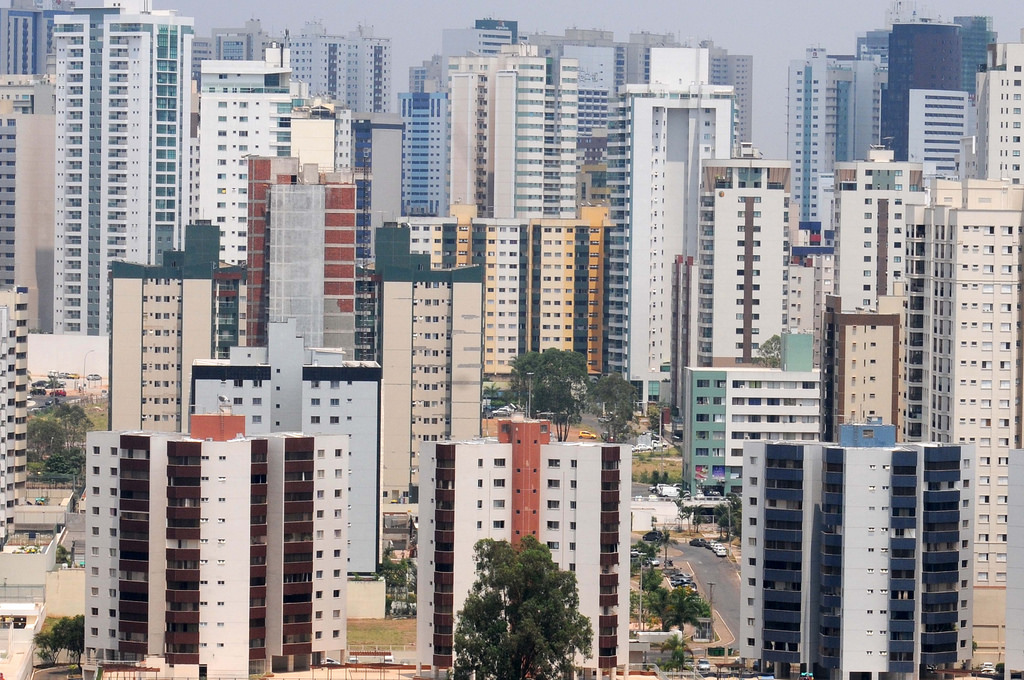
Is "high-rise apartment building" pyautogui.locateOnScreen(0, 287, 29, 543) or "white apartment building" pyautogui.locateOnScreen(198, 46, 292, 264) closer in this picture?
"high-rise apartment building" pyautogui.locateOnScreen(0, 287, 29, 543)

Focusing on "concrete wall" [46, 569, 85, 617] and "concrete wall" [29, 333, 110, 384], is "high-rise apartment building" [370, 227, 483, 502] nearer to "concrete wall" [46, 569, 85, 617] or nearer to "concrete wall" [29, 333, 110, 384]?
"concrete wall" [46, 569, 85, 617]

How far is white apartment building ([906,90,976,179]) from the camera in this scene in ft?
590

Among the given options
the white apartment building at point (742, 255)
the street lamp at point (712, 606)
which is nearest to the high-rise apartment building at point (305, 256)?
the street lamp at point (712, 606)

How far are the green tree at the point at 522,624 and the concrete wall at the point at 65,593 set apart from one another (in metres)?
14.2

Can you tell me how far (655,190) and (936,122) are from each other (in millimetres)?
77357

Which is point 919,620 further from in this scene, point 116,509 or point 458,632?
point 116,509

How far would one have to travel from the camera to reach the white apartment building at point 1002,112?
9119 cm

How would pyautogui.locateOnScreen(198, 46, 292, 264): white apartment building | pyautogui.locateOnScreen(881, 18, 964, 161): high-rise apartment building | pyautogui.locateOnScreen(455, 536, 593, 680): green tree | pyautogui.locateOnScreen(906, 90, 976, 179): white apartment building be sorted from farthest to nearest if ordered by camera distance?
pyautogui.locateOnScreen(881, 18, 964, 161): high-rise apartment building → pyautogui.locateOnScreen(906, 90, 976, 179): white apartment building → pyautogui.locateOnScreen(198, 46, 292, 264): white apartment building → pyautogui.locateOnScreen(455, 536, 593, 680): green tree

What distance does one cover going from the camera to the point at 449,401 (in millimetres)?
79438

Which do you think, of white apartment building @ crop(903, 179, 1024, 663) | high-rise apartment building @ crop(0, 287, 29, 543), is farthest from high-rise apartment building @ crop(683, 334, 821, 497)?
high-rise apartment building @ crop(0, 287, 29, 543)

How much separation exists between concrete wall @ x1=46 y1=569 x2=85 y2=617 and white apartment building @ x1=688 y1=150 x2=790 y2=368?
37.5 m

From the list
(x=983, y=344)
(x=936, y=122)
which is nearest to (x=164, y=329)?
(x=983, y=344)

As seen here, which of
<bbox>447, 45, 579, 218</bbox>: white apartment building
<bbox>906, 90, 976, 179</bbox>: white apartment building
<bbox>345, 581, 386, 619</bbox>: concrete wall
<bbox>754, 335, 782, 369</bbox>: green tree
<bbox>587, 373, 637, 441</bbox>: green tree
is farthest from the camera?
<bbox>906, 90, 976, 179</bbox>: white apartment building

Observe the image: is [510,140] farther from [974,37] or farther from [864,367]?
[974,37]
